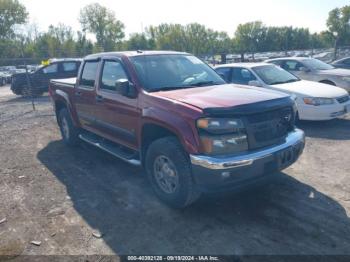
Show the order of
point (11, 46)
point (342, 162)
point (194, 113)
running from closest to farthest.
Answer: point (194, 113), point (342, 162), point (11, 46)

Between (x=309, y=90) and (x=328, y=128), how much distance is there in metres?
1.00

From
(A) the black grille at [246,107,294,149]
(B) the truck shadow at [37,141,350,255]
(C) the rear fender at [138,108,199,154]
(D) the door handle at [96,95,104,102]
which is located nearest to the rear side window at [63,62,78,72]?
(D) the door handle at [96,95,104,102]

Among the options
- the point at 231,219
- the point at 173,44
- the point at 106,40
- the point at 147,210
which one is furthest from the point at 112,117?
the point at 106,40

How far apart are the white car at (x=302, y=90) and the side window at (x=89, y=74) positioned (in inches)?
135

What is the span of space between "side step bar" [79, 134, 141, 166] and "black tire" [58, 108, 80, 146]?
1.17 feet

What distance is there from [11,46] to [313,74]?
51.4 m

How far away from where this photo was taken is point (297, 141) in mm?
4008

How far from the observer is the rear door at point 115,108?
4535mm

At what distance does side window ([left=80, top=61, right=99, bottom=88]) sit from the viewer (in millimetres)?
5515

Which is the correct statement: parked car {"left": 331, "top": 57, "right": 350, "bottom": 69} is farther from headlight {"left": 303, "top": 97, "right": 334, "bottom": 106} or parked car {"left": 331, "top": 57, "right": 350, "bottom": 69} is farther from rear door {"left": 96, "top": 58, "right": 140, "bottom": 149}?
rear door {"left": 96, "top": 58, "right": 140, "bottom": 149}

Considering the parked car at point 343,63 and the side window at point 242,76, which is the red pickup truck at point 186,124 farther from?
the parked car at point 343,63

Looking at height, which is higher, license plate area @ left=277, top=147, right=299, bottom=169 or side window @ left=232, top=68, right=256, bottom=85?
side window @ left=232, top=68, right=256, bottom=85

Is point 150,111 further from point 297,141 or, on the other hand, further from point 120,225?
point 297,141

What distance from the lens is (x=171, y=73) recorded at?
473 centimetres
